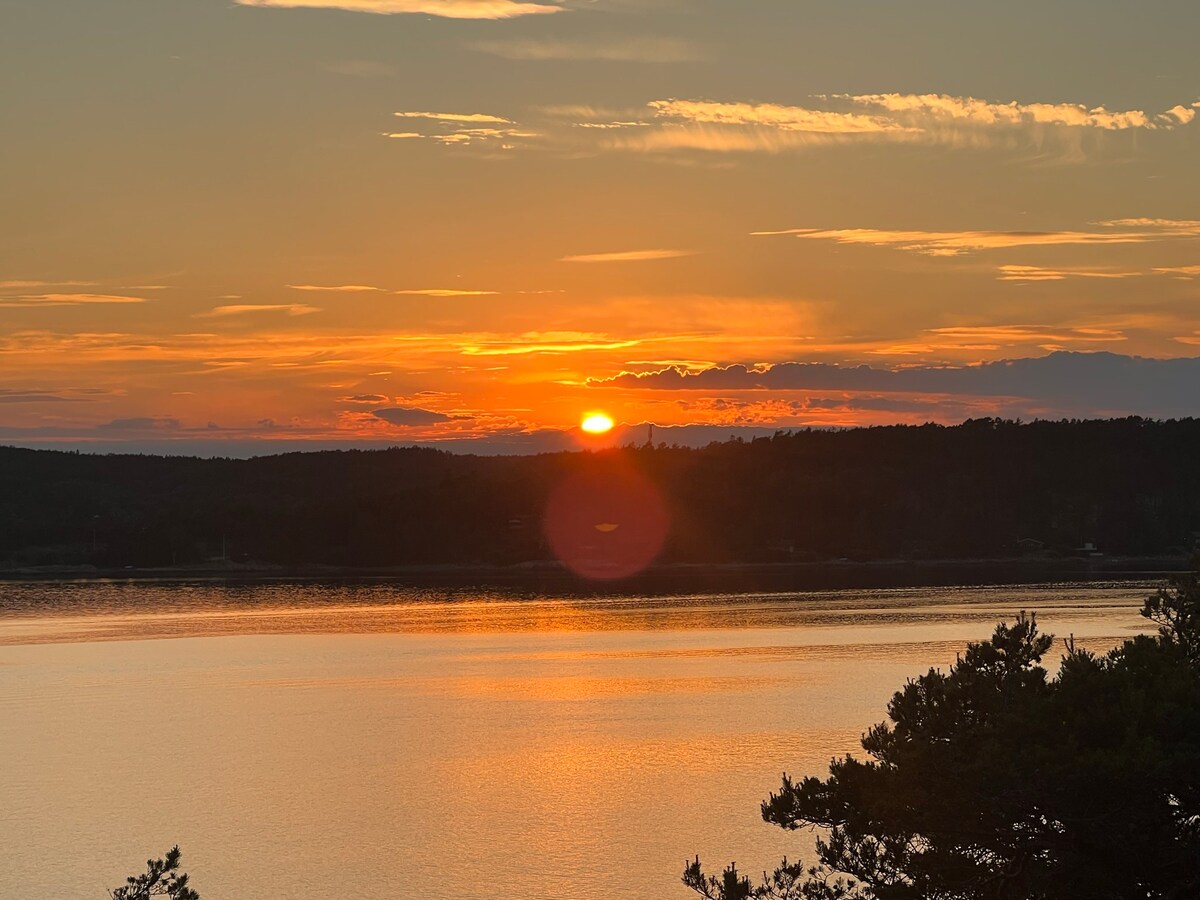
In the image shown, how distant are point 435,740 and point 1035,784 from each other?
38723 millimetres

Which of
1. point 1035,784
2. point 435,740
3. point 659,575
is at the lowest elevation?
point 1035,784

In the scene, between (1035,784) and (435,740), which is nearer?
(1035,784)

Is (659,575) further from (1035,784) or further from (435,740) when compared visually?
(1035,784)

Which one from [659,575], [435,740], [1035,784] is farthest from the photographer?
[659,575]

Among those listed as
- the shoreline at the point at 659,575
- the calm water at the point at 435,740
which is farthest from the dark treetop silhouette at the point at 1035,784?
the shoreline at the point at 659,575

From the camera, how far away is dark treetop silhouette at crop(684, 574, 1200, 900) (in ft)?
55.3

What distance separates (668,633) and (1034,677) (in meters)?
77.4

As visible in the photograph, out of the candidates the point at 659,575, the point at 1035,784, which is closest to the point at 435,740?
the point at 1035,784

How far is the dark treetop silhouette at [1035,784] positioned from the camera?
55.3 feet

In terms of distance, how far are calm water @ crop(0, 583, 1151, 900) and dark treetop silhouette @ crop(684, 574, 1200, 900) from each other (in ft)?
42.3

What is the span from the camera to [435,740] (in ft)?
174

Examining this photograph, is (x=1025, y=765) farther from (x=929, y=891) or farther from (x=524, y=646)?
(x=524, y=646)


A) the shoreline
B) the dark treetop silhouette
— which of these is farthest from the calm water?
the shoreline

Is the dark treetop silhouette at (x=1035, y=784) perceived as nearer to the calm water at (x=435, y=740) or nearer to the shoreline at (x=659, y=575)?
the calm water at (x=435, y=740)
